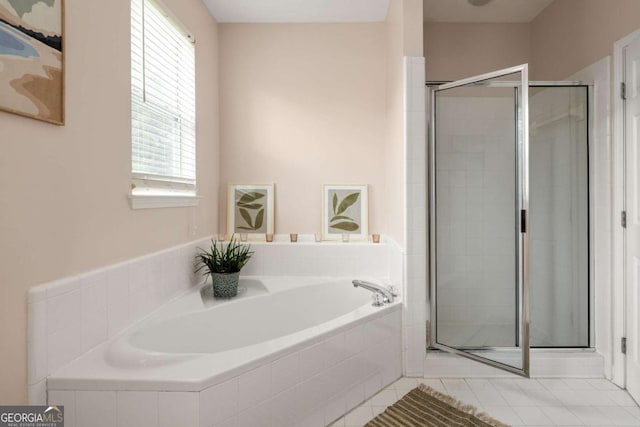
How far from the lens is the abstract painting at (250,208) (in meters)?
3.04

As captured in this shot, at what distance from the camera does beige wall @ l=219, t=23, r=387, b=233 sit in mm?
3037

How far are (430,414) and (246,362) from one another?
1086 mm

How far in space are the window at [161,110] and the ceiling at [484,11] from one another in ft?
6.10

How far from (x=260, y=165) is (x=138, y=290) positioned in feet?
4.88

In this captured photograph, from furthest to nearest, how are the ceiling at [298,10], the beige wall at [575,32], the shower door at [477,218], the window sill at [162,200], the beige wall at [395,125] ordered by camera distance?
the ceiling at [298,10] < the beige wall at [395,125] < the shower door at [477,218] < the beige wall at [575,32] < the window sill at [162,200]

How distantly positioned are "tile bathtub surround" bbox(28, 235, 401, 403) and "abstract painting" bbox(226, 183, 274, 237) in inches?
7.8

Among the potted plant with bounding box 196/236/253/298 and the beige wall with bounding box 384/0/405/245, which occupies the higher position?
the beige wall with bounding box 384/0/405/245

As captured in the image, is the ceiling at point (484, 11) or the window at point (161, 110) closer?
the window at point (161, 110)

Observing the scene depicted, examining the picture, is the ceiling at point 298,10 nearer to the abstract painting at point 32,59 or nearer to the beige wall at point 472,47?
the beige wall at point 472,47

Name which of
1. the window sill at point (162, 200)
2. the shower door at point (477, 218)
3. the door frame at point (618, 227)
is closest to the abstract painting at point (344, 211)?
the shower door at point (477, 218)

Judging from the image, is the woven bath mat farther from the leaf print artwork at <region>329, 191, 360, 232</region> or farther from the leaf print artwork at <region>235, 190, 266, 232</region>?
the leaf print artwork at <region>235, 190, 266, 232</region>

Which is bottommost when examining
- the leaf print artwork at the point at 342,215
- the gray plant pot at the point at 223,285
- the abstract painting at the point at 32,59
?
the gray plant pot at the point at 223,285

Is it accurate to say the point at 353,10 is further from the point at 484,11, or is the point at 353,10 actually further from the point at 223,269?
the point at 223,269

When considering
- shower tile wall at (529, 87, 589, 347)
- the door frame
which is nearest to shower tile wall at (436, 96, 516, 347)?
shower tile wall at (529, 87, 589, 347)
